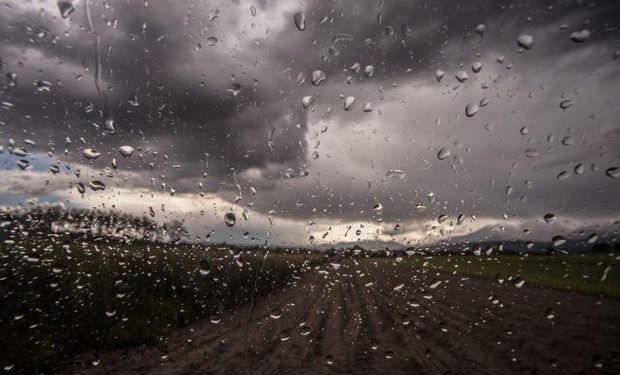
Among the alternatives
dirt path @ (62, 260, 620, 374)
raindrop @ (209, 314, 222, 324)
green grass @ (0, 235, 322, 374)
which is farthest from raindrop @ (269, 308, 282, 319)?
green grass @ (0, 235, 322, 374)

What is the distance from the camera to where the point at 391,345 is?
7977 millimetres

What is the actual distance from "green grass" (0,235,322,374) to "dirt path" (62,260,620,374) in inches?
31.0

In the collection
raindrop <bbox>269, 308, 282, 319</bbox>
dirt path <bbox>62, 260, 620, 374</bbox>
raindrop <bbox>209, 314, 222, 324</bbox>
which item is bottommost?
raindrop <bbox>209, 314, 222, 324</bbox>

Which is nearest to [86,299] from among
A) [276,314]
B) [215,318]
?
[215,318]

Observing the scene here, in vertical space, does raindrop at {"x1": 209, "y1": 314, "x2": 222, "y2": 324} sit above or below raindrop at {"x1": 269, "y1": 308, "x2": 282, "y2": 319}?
below

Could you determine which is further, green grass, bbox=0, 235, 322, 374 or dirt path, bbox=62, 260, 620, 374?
green grass, bbox=0, 235, 322, 374

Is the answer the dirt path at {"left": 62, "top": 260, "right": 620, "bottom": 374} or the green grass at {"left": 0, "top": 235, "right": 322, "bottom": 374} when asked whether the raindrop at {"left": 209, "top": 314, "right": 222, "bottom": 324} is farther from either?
the green grass at {"left": 0, "top": 235, "right": 322, "bottom": 374}

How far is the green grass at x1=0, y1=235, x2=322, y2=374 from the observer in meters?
7.84

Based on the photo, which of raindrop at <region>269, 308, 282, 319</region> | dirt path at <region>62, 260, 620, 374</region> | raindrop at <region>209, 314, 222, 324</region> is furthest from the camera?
raindrop at <region>209, 314, 222, 324</region>

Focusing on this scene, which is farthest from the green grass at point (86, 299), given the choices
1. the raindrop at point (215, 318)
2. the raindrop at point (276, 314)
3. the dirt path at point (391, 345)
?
the raindrop at point (276, 314)

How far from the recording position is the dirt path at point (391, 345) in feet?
21.2

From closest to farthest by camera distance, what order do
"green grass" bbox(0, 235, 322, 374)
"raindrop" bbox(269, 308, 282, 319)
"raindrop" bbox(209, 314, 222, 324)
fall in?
1. "green grass" bbox(0, 235, 322, 374)
2. "raindrop" bbox(269, 308, 282, 319)
3. "raindrop" bbox(209, 314, 222, 324)

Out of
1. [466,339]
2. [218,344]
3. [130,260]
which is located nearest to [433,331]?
[466,339]

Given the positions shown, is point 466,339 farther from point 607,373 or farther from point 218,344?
point 218,344
